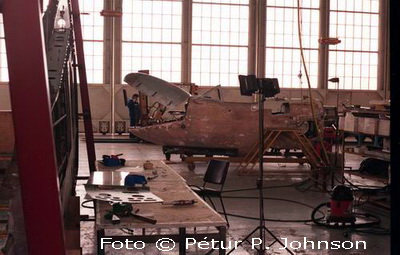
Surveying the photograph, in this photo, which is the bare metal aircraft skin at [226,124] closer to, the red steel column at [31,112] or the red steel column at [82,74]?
the red steel column at [82,74]

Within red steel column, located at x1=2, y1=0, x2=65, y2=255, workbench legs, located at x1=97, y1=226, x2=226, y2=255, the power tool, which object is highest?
red steel column, located at x1=2, y1=0, x2=65, y2=255

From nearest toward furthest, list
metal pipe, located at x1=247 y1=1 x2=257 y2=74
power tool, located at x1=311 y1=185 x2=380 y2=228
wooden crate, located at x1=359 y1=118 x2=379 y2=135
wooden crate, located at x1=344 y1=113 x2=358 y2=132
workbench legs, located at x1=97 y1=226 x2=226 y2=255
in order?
workbench legs, located at x1=97 y1=226 x2=226 y2=255
power tool, located at x1=311 y1=185 x2=380 y2=228
wooden crate, located at x1=359 y1=118 x2=379 y2=135
wooden crate, located at x1=344 y1=113 x2=358 y2=132
metal pipe, located at x1=247 y1=1 x2=257 y2=74

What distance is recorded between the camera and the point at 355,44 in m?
27.3

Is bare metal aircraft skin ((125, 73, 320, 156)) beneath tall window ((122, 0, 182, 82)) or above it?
beneath

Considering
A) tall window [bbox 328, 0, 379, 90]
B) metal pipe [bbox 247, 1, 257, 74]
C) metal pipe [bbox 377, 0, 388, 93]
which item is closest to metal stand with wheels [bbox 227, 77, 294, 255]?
metal pipe [bbox 247, 1, 257, 74]

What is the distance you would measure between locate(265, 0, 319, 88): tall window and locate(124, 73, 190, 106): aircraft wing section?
64.9 ft

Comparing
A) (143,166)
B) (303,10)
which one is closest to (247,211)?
(143,166)

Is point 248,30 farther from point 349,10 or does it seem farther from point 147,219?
point 147,219

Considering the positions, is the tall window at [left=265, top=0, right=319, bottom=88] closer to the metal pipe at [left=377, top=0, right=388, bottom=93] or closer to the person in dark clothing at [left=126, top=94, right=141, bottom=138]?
the metal pipe at [left=377, top=0, right=388, bottom=93]

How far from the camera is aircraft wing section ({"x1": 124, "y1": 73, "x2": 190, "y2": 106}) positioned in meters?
6.76

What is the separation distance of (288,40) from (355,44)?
350 cm

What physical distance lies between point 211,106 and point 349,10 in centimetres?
1680

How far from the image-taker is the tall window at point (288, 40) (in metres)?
26.3

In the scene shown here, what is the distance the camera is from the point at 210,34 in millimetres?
25906
